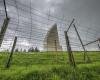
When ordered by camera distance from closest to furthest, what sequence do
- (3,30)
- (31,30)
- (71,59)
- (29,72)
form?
(3,30), (29,72), (31,30), (71,59)

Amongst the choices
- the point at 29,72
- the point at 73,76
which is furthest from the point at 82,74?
the point at 29,72

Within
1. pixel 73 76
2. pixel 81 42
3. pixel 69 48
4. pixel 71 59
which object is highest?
pixel 81 42

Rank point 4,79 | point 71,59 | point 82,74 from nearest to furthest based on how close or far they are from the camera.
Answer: point 4,79 → point 82,74 → point 71,59

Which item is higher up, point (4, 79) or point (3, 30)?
point (3, 30)

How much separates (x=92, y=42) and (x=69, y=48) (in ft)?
19.2

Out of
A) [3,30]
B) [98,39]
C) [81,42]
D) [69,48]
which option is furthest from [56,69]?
[98,39]

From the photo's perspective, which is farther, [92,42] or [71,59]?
[92,42]

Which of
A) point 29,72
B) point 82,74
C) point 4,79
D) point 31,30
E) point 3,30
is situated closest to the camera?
point 4,79

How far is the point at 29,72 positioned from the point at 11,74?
3.34ft

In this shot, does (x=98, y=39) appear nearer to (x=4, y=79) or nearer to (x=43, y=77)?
(x=43, y=77)

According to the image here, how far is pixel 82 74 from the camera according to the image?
860 cm

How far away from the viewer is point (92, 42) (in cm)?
1568

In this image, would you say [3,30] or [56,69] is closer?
[3,30]

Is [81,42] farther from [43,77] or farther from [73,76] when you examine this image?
[43,77]
